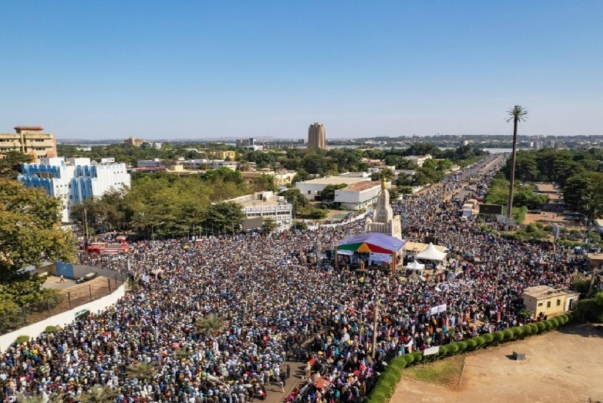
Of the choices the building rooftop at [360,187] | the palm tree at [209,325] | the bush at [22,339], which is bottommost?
the bush at [22,339]

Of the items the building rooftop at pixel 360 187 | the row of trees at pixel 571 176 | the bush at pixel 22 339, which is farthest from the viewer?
the building rooftop at pixel 360 187

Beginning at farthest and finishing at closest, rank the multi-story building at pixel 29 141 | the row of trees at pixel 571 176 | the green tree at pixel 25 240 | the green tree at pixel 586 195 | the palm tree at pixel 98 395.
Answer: the multi-story building at pixel 29 141 → the row of trees at pixel 571 176 → the green tree at pixel 586 195 → the green tree at pixel 25 240 → the palm tree at pixel 98 395

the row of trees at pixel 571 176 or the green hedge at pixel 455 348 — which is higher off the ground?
the row of trees at pixel 571 176

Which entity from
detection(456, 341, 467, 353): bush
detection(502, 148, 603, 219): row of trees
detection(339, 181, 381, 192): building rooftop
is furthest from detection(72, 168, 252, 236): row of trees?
detection(502, 148, 603, 219): row of trees

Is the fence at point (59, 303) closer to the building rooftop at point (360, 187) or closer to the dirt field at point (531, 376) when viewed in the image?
the dirt field at point (531, 376)

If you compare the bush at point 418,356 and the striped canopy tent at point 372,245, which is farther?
the striped canopy tent at point 372,245

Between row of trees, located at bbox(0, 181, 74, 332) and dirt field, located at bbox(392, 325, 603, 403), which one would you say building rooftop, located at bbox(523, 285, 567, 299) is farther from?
row of trees, located at bbox(0, 181, 74, 332)

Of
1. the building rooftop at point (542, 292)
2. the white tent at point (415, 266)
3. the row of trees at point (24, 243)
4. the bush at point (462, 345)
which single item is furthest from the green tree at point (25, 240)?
the building rooftop at point (542, 292)

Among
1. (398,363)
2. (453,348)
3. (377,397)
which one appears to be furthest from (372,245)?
(377,397)
